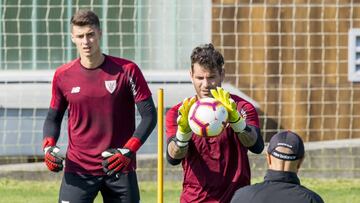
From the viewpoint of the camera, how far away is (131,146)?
28.9 feet

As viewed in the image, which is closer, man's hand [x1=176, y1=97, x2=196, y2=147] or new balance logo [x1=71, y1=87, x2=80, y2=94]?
man's hand [x1=176, y1=97, x2=196, y2=147]

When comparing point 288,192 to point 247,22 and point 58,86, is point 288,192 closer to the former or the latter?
point 58,86

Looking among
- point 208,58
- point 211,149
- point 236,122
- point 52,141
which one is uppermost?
point 208,58

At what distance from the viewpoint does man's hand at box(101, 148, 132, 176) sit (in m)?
8.71

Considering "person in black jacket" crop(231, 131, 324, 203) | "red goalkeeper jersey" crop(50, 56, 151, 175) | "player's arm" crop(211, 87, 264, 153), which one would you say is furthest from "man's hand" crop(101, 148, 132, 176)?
"person in black jacket" crop(231, 131, 324, 203)

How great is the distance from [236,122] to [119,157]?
136cm

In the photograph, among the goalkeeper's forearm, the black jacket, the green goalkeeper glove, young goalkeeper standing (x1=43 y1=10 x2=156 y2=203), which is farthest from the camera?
young goalkeeper standing (x1=43 y1=10 x2=156 y2=203)

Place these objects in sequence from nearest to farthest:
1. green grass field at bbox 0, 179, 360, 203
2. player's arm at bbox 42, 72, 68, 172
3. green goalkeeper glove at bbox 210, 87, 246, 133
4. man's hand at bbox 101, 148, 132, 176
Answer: green goalkeeper glove at bbox 210, 87, 246, 133 → man's hand at bbox 101, 148, 132, 176 → player's arm at bbox 42, 72, 68, 172 → green grass field at bbox 0, 179, 360, 203

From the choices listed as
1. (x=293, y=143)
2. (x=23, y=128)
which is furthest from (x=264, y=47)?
(x=293, y=143)

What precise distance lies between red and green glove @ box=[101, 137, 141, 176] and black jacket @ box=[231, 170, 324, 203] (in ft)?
8.85

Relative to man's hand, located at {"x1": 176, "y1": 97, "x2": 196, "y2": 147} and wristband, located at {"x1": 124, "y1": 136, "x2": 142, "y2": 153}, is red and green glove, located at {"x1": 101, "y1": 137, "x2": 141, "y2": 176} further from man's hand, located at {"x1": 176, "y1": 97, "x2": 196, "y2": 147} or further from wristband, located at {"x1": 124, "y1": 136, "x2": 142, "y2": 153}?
man's hand, located at {"x1": 176, "y1": 97, "x2": 196, "y2": 147}

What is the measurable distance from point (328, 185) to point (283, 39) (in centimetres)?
224

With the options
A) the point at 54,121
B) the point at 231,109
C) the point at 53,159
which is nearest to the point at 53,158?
the point at 53,159

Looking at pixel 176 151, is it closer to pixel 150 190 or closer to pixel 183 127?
pixel 183 127
